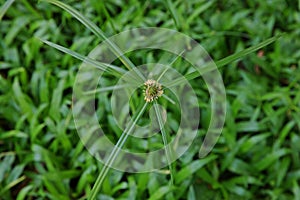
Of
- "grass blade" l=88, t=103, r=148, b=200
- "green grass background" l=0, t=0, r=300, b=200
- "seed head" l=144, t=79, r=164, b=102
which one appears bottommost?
"grass blade" l=88, t=103, r=148, b=200

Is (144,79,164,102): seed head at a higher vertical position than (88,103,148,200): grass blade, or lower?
higher

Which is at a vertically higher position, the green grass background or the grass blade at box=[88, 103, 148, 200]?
the green grass background

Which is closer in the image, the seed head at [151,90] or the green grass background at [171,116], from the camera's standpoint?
the seed head at [151,90]

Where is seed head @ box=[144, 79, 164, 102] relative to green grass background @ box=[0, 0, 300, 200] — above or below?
below

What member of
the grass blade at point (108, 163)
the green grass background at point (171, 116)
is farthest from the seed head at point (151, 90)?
the green grass background at point (171, 116)

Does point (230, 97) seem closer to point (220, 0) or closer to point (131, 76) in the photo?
point (220, 0)

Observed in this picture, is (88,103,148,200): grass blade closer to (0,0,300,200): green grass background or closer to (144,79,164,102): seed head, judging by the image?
(144,79,164,102): seed head

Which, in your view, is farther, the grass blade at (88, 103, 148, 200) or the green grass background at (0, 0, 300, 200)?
the green grass background at (0, 0, 300, 200)

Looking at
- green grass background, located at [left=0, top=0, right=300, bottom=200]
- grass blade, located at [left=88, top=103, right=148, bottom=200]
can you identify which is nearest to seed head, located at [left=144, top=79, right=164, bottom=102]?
grass blade, located at [left=88, top=103, right=148, bottom=200]

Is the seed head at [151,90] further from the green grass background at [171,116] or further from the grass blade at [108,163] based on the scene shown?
the green grass background at [171,116]

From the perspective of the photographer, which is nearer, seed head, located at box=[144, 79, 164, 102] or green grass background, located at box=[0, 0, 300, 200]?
seed head, located at box=[144, 79, 164, 102]
